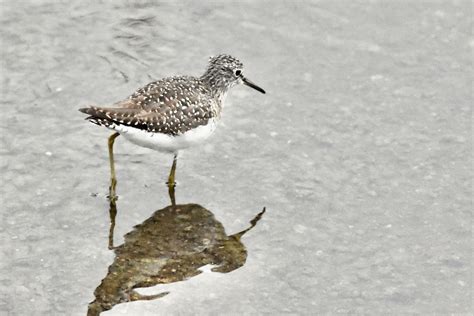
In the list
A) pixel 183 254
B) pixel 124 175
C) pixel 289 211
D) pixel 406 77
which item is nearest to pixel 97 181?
pixel 124 175

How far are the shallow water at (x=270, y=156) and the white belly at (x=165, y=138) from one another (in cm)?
69

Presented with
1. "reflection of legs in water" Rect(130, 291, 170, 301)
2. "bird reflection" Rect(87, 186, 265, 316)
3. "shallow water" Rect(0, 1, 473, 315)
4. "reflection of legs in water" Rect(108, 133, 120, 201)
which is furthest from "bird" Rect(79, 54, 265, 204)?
"reflection of legs in water" Rect(130, 291, 170, 301)

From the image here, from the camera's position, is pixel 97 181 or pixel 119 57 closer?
pixel 97 181

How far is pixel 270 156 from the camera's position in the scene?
1186 cm

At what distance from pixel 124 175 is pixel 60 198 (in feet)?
3.07

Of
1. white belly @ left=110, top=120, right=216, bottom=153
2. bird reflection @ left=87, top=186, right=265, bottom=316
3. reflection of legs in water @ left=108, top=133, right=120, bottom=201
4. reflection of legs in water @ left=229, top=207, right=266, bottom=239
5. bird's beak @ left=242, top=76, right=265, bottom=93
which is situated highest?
bird's beak @ left=242, top=76, right=265, bottom=93

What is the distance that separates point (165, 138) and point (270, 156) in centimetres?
184

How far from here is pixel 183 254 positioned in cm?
1015

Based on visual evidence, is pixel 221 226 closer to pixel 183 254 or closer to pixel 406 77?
pixel 183 254

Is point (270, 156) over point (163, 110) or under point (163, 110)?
under

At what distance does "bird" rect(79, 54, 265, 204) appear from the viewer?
1025 cm

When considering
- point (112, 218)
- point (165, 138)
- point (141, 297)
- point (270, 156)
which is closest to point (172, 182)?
point (165, 138)

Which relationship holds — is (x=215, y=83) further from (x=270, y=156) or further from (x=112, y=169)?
(x=112, y=169)

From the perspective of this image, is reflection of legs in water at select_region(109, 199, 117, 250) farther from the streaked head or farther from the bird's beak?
the bird's beak
